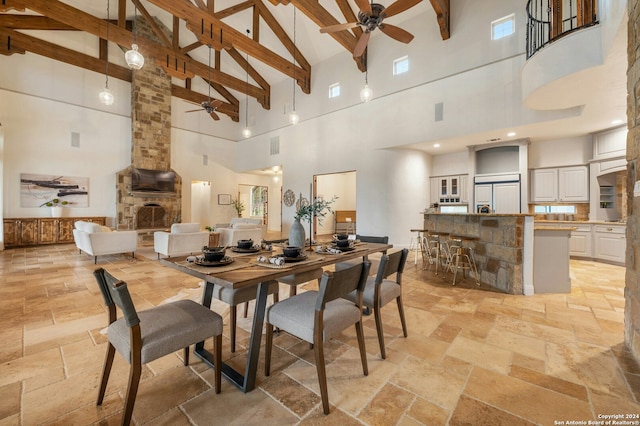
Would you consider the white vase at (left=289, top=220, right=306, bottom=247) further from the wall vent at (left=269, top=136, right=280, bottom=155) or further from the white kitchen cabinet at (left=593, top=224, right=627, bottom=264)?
the wall vent at (left=269, top=136, right=280, bottom=155)

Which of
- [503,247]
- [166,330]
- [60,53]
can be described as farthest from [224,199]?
[166,330]

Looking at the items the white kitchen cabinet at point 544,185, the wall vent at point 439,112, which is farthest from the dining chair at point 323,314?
the white kitchen cabinet at point 544,185

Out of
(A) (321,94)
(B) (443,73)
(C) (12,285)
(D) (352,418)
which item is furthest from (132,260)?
(B) (443,73)

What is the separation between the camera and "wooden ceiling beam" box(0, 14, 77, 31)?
20.7 ft

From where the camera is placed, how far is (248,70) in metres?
9.39

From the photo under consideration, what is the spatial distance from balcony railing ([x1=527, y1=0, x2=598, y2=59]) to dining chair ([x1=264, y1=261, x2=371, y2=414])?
4.44 metres

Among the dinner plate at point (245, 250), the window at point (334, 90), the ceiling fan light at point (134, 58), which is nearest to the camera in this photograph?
the dinner plate at point (245, 250)

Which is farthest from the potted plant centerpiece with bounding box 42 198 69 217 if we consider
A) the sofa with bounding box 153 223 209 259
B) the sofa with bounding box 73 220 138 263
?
the sofa with bounding box 153 223 209 259

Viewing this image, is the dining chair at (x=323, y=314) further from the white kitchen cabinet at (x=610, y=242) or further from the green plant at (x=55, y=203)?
the green plant at (x=55, y=203)

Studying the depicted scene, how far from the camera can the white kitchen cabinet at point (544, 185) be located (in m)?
6.35

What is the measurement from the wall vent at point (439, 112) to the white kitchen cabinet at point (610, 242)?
392cm

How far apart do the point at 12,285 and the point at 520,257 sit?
7054 mm

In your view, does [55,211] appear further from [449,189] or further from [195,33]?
[449,189]

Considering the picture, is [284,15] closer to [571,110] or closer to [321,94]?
[321,94]
